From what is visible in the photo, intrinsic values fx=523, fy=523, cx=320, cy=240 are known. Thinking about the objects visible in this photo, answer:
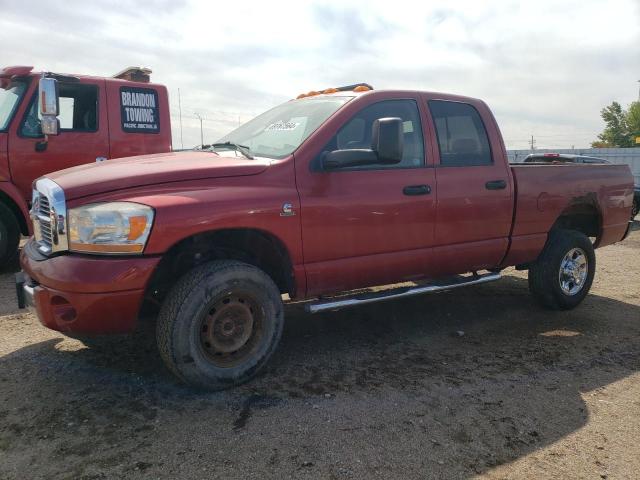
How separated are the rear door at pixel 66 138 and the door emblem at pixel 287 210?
399cm

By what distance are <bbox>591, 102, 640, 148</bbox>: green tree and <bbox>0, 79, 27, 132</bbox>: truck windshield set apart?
211 ft

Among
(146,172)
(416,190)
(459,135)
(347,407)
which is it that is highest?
(459,135)

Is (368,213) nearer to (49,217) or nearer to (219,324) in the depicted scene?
(219,324)

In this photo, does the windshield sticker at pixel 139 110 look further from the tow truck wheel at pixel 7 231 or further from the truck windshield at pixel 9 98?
the tow truck wheel at pixel 7 231

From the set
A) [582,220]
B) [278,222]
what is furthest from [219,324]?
[582,220]

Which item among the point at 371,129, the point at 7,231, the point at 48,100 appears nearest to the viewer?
the point at 371,129

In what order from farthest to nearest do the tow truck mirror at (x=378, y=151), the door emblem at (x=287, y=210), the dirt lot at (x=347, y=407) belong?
1. the tow truck mirror at (x=378, y=151)
2. the door emblem at (x=287, y=210)
3. the dirt lot at (x=347, y=407)

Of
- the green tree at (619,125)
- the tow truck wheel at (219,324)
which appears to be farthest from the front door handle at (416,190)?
the green tree at (619,125)

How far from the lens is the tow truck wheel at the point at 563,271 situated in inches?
199

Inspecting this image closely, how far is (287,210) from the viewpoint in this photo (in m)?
3.42

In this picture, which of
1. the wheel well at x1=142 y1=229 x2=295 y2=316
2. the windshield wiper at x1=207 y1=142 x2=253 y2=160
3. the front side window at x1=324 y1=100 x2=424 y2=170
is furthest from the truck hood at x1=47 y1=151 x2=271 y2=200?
the front side window at x1=324 y1=100 x2=424 y2=170

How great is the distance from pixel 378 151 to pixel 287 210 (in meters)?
0.73

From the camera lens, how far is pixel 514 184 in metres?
4.62

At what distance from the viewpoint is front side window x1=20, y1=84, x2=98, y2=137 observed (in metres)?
6.09
